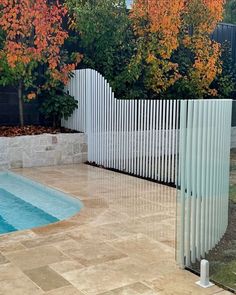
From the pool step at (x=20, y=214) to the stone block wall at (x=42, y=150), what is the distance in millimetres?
1966

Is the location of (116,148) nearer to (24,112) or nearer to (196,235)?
(24,112)

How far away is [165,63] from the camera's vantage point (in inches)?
449

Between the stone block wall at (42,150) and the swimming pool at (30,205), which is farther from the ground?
the stone block wall at (42,150)

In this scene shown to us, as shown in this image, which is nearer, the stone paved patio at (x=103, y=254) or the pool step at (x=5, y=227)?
the stone paved patio at (x=103, y=254)

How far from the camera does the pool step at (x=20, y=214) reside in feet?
19.2

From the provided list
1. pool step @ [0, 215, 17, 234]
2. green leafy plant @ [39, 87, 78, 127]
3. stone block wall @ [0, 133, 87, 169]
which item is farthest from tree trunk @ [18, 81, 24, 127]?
pool step @ [0, 215, 17, 234]

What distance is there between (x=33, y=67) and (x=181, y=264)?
275 inches

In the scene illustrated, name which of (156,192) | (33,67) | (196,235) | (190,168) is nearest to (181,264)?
(196,235)

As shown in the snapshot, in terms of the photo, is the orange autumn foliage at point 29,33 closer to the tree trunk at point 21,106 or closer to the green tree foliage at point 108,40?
the tree trunk at point 21,106

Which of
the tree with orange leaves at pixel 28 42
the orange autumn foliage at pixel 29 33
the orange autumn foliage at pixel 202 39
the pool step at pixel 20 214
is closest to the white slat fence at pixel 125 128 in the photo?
the tree with orange leaves at pixel 28 42

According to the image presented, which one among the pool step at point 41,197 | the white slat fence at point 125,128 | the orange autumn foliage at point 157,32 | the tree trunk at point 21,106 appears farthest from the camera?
the orange autumn foliage at point 157,32

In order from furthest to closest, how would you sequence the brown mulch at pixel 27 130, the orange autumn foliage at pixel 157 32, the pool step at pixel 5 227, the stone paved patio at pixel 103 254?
the orange autumn foliage at pixel 157 32, the brown mulch at pixel 27 130, the pool step at pixel 5 227, the stone paved patio at pixel 103 254

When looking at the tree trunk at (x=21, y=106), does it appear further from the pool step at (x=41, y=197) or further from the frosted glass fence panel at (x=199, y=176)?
the frosted glass fence panel at (x=199, y=176)

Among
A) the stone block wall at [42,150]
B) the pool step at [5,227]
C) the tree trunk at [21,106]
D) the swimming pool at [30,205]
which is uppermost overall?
the tree trunk at [21,106]
